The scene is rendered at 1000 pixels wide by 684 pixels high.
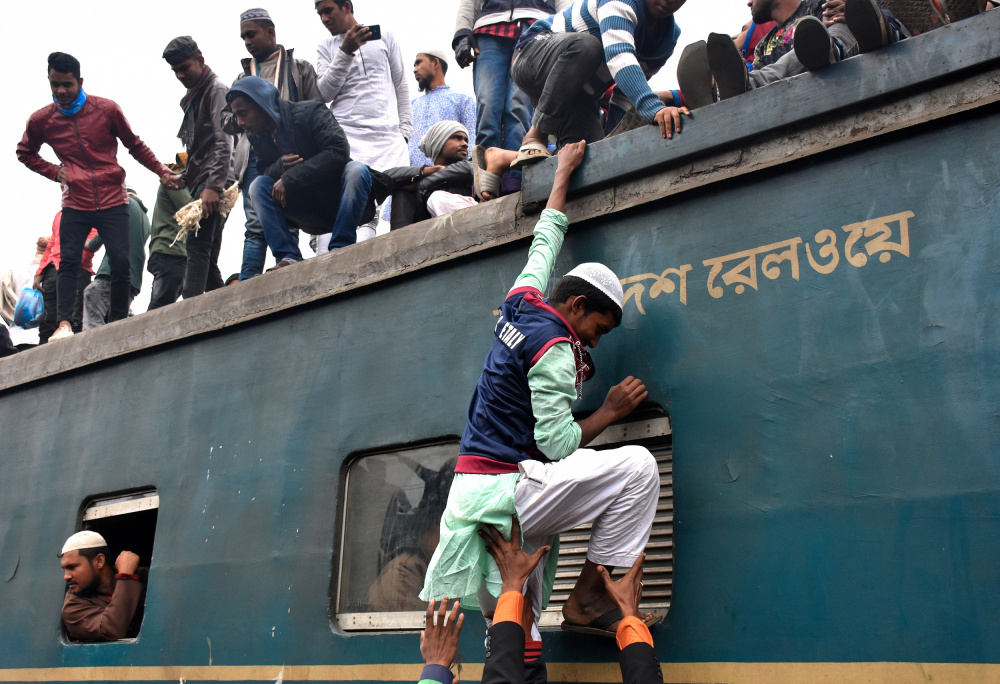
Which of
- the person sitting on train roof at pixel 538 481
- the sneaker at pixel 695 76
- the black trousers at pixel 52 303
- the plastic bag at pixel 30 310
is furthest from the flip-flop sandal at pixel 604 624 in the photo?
the plastic bag at pixel 30 310

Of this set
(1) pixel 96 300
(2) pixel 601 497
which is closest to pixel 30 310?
(1) pixel 96 300

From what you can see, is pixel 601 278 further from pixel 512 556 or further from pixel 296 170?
pixel 296 170

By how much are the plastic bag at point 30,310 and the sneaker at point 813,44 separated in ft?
25.3

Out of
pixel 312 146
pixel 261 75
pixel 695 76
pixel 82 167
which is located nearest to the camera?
pixel 695 76

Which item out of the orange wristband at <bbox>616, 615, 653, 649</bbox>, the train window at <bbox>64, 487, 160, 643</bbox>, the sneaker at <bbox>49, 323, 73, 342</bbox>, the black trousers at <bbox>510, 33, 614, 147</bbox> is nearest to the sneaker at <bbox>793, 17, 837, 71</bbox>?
the black trousers at <bbox>510, 33, 614, 147</bbox>

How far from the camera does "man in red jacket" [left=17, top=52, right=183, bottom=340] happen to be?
7695 mm

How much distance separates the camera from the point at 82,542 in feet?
20.7

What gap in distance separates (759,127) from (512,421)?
5.15ft

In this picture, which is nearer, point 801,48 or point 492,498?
point 492,498

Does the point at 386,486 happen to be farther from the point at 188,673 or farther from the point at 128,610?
the point at 128,610

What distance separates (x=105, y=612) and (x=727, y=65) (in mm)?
4668

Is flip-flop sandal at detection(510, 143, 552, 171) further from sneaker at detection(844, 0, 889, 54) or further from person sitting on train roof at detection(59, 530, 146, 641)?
person sitting on train roof at detection(59, 530, 146, 641)

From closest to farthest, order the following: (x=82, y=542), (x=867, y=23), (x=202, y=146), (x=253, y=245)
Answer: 1. (x=867, y=23)
2. (x=82, y=542)
3. (x=253, y=245)
4. (x=202, y=146)

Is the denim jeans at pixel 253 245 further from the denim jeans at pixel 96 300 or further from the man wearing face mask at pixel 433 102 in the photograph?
the denim jeans at pixel 96 300
